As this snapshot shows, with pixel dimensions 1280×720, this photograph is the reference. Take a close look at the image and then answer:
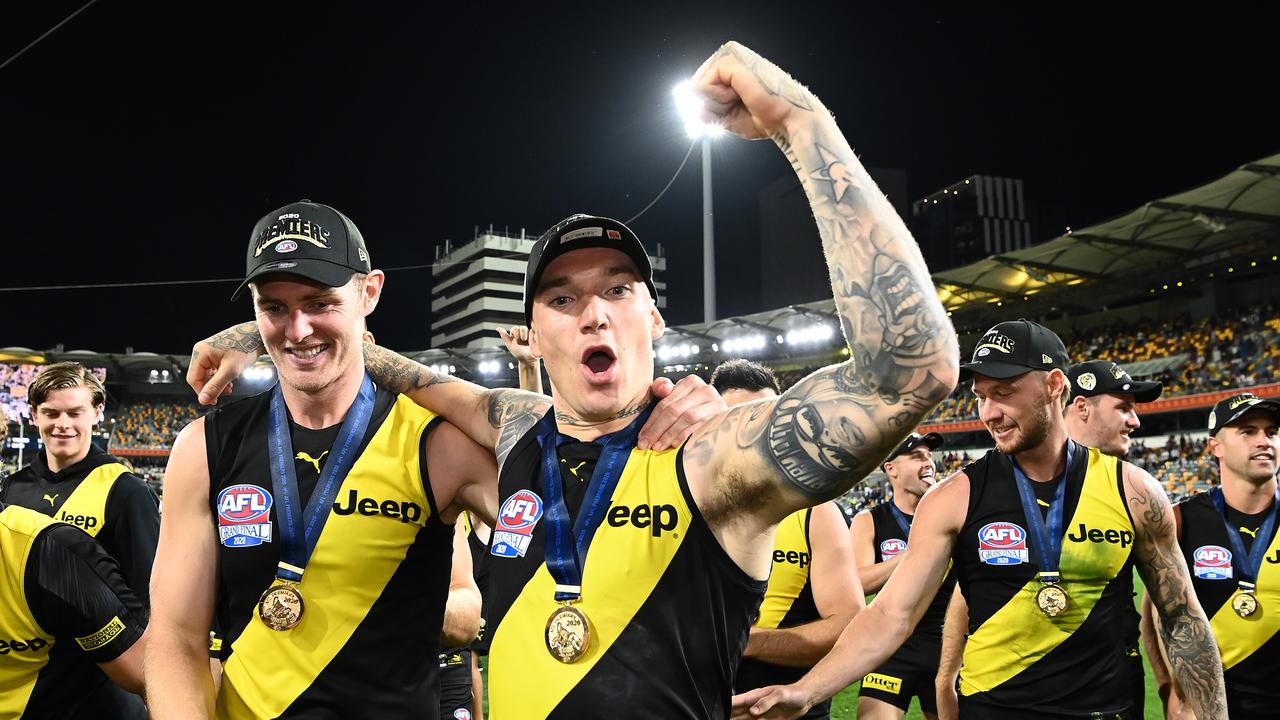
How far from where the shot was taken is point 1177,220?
84.0ft

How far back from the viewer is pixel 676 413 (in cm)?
234

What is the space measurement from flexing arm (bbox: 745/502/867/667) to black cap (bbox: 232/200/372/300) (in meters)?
2.39

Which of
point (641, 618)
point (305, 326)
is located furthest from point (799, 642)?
point (305, 326)

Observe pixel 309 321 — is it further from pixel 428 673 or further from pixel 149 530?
pixel 149 530

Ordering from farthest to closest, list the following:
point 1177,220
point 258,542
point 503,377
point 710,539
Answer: point 503,377, point 1177,220, point 258,542, point 710,539

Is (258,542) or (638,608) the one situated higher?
(258,542)

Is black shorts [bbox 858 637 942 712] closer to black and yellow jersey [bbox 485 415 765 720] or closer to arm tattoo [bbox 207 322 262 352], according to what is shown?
black and yellow jersey [bbox 485 415 765 720]

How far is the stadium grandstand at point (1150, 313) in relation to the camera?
1019 inches

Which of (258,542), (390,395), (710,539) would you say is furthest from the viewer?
(390,395)

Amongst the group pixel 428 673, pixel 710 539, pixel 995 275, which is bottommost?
pixel 428 673

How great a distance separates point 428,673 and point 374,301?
4.04ft

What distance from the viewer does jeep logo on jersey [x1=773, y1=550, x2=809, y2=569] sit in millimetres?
4672

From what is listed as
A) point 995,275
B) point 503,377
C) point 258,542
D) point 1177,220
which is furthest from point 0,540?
point 503,377

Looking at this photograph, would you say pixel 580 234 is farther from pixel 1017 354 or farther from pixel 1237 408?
pixel 1237 408
